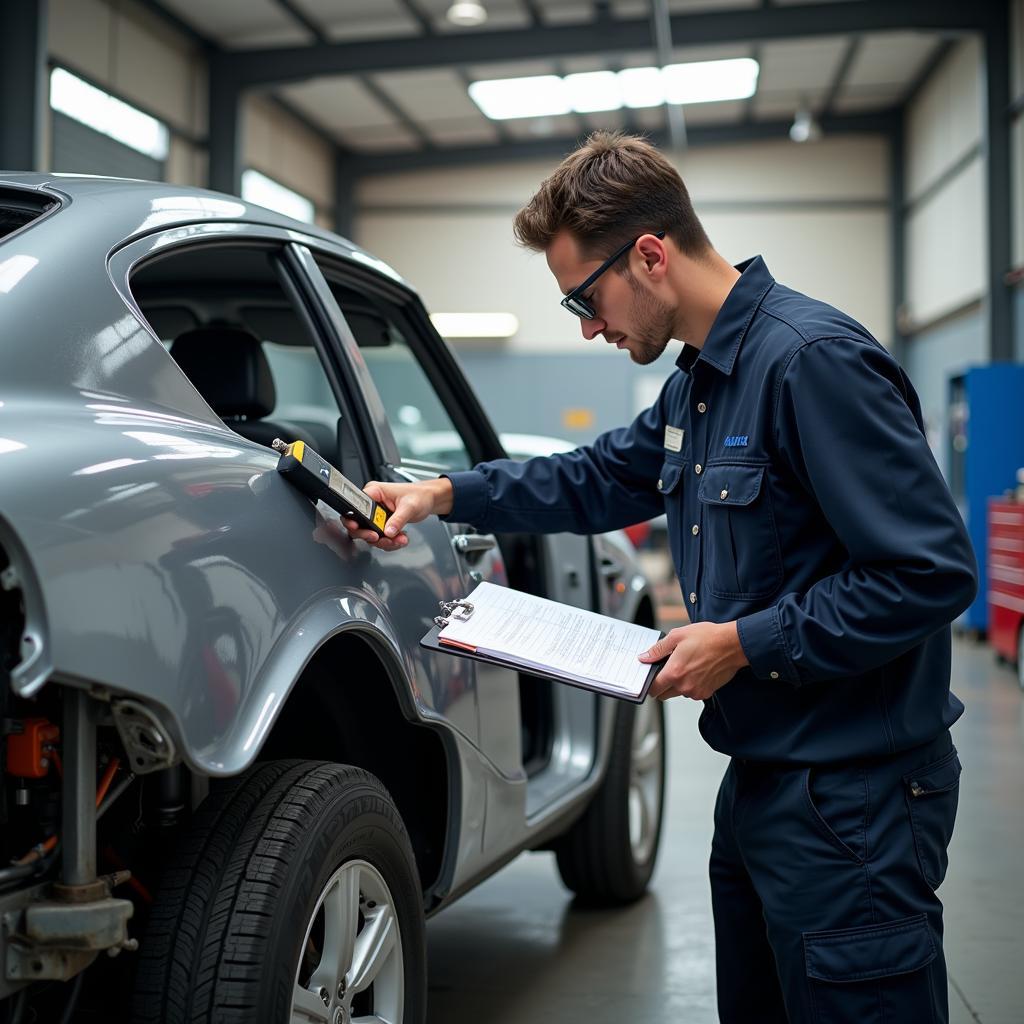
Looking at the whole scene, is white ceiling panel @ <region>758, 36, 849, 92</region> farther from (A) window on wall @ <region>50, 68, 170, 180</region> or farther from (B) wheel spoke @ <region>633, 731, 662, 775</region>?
(B) wheel spoke @ <region>633, 731, 662, 775</region>

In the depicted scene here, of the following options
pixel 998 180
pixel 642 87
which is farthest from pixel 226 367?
pixel 642 87

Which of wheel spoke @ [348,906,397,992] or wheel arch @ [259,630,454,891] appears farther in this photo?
wheel arch @ [259,630,454,891]

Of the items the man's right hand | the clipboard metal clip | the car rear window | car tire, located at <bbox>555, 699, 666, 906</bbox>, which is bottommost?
car tire, located at <bbox>555, 699, 666, 906</bbox>

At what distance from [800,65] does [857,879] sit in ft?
49.3

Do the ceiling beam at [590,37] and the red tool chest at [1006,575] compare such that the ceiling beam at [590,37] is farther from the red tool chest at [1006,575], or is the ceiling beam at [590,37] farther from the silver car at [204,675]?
the silver car at [204,675]

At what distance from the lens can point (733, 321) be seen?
1802mm

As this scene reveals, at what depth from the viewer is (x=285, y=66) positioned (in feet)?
45.1

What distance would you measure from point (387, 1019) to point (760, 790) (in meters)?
0.69

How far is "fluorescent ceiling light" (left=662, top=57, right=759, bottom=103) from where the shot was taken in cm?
1473

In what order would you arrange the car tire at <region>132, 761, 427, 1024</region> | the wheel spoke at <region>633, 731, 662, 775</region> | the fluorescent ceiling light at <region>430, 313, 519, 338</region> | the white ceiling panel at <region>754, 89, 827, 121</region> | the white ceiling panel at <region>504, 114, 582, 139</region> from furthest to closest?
1. the fluorescent ceiling light at <region>430, 313, 519, 338</region>
2. the white ceiling panel at <region>504, 114, 582, 139</region>
3. the white ceiling panel at <region>754, 89, 827, 121</region>
4. the wheel spoke at <region>633, 731, 662, 775</region>
5. the car tire at <region>132, 761, 427, 1024</region>

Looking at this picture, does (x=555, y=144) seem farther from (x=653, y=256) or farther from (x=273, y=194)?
(x=653, y=256)

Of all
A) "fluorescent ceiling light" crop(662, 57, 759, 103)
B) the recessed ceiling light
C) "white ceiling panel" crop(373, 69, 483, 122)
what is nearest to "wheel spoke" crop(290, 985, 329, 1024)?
the recessed ceiling light

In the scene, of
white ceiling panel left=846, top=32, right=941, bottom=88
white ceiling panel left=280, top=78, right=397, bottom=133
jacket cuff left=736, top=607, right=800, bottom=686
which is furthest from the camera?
white ceiling panel left=280, top=78, right=397, bottom=133

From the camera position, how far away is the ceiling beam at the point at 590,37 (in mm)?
12406
